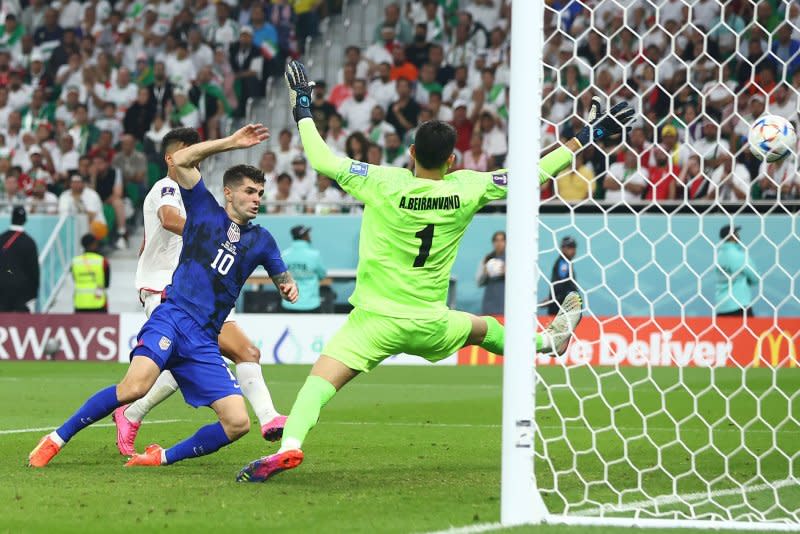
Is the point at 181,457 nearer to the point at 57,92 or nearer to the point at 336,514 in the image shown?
the point at 336,514

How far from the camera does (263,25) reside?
75.5ft

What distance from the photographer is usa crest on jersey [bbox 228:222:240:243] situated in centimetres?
750

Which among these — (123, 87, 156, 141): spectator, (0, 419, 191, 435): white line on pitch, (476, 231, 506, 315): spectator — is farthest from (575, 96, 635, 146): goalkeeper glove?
(123, 87, 156, 141): spectator

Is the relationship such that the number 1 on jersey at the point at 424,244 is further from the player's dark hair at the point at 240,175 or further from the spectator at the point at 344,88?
the spectator at the point at 344,88

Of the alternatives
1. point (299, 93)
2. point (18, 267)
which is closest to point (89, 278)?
point (18, 267)

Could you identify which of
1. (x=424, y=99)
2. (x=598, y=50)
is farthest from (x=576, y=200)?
(x=424, y=99)

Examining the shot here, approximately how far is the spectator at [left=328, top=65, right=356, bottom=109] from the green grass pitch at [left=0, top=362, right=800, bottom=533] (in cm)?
855

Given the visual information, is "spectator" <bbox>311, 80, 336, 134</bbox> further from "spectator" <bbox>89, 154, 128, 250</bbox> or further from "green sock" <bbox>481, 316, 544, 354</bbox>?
"green sock" <bbox>481, 316, 544, 354</bbox>

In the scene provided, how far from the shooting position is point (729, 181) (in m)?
17.1

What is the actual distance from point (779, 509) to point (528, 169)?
1.96 m

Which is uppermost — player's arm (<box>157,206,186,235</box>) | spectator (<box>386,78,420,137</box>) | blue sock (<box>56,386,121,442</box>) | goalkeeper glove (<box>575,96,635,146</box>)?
spectator (<box>386,78,420,137</box>)

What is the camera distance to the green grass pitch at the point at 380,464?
582cm

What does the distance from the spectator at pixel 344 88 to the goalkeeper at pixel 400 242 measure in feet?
48.1

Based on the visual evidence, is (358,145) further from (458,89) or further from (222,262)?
A: (222,262)
